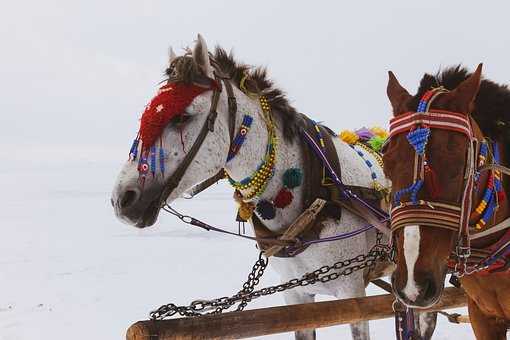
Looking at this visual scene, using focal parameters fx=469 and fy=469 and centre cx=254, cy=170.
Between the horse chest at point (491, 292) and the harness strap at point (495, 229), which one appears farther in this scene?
the horse chest at point (491, 292)

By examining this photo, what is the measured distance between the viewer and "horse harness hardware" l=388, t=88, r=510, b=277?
135cm

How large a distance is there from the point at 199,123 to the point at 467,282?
1270 mm

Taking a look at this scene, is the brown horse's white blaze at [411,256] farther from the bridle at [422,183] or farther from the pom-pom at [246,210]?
the pom-pom at [246,210]

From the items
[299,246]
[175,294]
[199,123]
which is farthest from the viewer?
[175,294]

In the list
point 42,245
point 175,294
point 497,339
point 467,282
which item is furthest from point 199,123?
point 42,245

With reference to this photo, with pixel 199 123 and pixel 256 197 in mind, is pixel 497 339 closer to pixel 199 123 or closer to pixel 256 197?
pixel 256 197

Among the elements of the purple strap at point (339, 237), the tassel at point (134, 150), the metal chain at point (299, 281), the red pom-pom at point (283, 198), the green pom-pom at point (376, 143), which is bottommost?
the metal chain at point (299, 281)

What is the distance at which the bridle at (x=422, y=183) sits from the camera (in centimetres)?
135

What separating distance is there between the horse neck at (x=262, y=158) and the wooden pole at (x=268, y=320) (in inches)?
20.2

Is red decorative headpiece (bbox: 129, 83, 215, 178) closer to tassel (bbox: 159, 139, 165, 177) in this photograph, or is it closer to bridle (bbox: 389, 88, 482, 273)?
tassel (bbox: 159, 139, 165, 177)

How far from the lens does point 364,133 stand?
136 inches

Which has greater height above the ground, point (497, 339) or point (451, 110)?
point (451, 110)

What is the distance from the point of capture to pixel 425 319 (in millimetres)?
3238

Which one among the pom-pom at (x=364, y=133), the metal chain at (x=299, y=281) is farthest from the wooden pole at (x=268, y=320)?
the pom-pom at (x=364, y=133)
